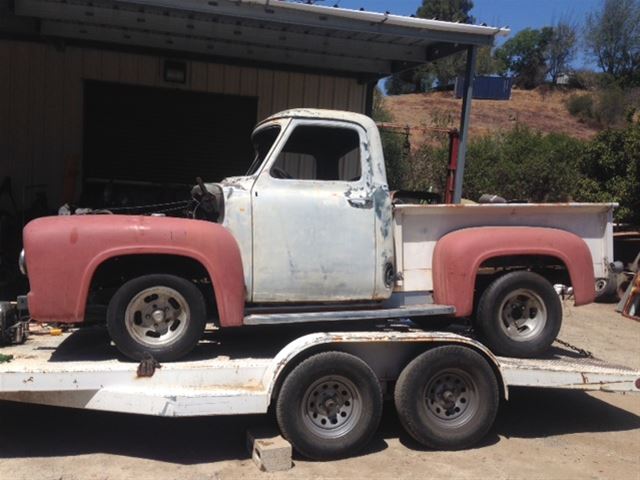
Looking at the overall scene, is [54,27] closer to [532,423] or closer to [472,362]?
[472,362]

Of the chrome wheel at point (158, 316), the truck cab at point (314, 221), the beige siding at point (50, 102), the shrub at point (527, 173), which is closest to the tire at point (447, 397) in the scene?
the truck cab at point (314, 221)

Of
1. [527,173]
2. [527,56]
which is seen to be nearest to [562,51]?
[527,56]

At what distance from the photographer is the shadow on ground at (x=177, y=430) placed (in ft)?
16.0

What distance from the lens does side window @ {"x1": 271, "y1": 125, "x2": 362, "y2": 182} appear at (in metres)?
5.27

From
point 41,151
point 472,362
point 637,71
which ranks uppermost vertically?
point 637,71

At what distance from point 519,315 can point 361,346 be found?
1477 millimetres

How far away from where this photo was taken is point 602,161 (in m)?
15.8

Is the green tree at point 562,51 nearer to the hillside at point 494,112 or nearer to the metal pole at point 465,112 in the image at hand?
the hillside at point 494,112

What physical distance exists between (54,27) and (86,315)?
5611mm

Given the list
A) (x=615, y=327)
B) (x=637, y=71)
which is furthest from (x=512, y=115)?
(x=615, y=327)

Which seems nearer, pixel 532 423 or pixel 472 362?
pixel 472 362

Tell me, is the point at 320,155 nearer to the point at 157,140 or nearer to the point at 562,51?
the point at 157,140

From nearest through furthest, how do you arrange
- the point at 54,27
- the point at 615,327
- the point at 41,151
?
1. the point at 54,27
2. the point at 41,151
3. the point at 615,327

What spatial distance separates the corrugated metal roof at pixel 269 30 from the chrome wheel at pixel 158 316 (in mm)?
3310
